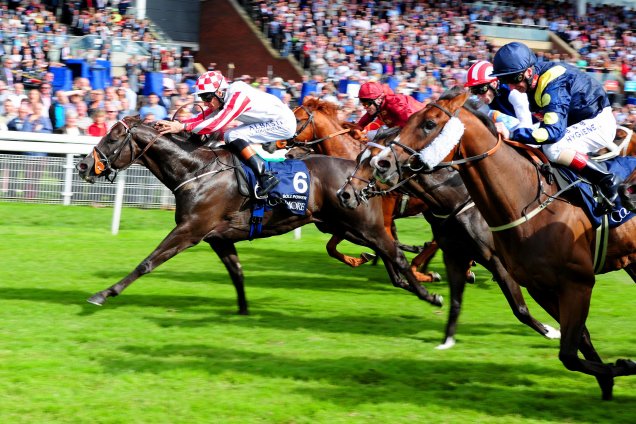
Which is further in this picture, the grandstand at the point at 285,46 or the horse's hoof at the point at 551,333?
the grandstand at the point at 285,46

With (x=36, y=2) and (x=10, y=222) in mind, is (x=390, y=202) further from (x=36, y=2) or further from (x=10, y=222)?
(x=36, y=2)

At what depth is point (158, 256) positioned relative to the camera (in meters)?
7.45

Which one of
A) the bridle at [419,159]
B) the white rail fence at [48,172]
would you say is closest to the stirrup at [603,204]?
the bridle at [419,159]

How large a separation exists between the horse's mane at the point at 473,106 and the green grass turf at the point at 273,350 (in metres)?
1.60

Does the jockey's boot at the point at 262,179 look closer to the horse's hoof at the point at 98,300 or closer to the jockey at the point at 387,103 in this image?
the horse's hoof at the point at 98,300

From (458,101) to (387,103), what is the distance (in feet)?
13.4

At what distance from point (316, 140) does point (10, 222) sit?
16.2ft

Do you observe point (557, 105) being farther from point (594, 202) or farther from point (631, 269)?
point (631, 269)

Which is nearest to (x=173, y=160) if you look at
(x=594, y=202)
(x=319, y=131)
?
(x=319, y=131)

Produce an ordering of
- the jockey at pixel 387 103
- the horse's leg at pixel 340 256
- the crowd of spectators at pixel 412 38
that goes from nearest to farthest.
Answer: the jockey at pixel 387 103
the horse's leg at pixel 340 256
the crowd of spectators at pixel 412 38

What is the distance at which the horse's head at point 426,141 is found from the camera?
4.98 meters

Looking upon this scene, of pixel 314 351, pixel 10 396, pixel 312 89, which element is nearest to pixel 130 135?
pixel 314 351

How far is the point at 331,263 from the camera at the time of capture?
10.8 m

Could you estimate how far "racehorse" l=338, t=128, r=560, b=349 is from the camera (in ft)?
22.0
